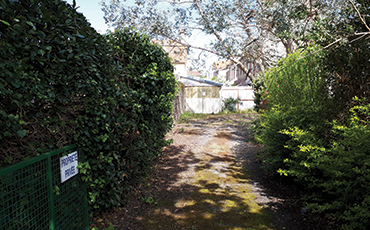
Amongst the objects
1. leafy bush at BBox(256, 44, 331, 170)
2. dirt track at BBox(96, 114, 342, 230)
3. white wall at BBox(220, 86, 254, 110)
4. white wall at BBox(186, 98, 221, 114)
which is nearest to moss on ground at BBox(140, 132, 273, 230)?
dirt track at BBox(96, 114, 342, 230)

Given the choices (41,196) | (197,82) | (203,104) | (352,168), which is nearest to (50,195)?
(41,196)

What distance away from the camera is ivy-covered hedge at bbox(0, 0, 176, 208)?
1.95 meters

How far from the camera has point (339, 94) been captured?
361cm

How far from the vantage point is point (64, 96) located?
2570 mm

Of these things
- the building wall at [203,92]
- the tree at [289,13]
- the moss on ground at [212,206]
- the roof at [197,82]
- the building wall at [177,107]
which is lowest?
the moss on ground at [212,206]

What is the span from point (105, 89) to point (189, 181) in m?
3.10

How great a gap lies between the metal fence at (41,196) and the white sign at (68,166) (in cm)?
4

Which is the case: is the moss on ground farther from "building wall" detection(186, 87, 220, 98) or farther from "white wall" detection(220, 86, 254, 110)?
"white wall" detection(220, 86, 254, 110)

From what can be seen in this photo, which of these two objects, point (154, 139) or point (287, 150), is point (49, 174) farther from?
point (287, 150)

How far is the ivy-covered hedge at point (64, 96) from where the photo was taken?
1.95m

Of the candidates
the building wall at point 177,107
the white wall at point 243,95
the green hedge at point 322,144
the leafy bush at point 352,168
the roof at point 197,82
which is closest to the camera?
the leafy bush at point 352,168

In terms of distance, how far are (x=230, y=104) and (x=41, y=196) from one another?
20763mm

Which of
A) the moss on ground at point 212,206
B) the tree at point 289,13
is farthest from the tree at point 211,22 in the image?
the moss on ground at point 212,206

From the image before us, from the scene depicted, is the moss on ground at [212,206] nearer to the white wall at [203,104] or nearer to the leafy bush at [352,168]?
the leafy bush at [352,168]
